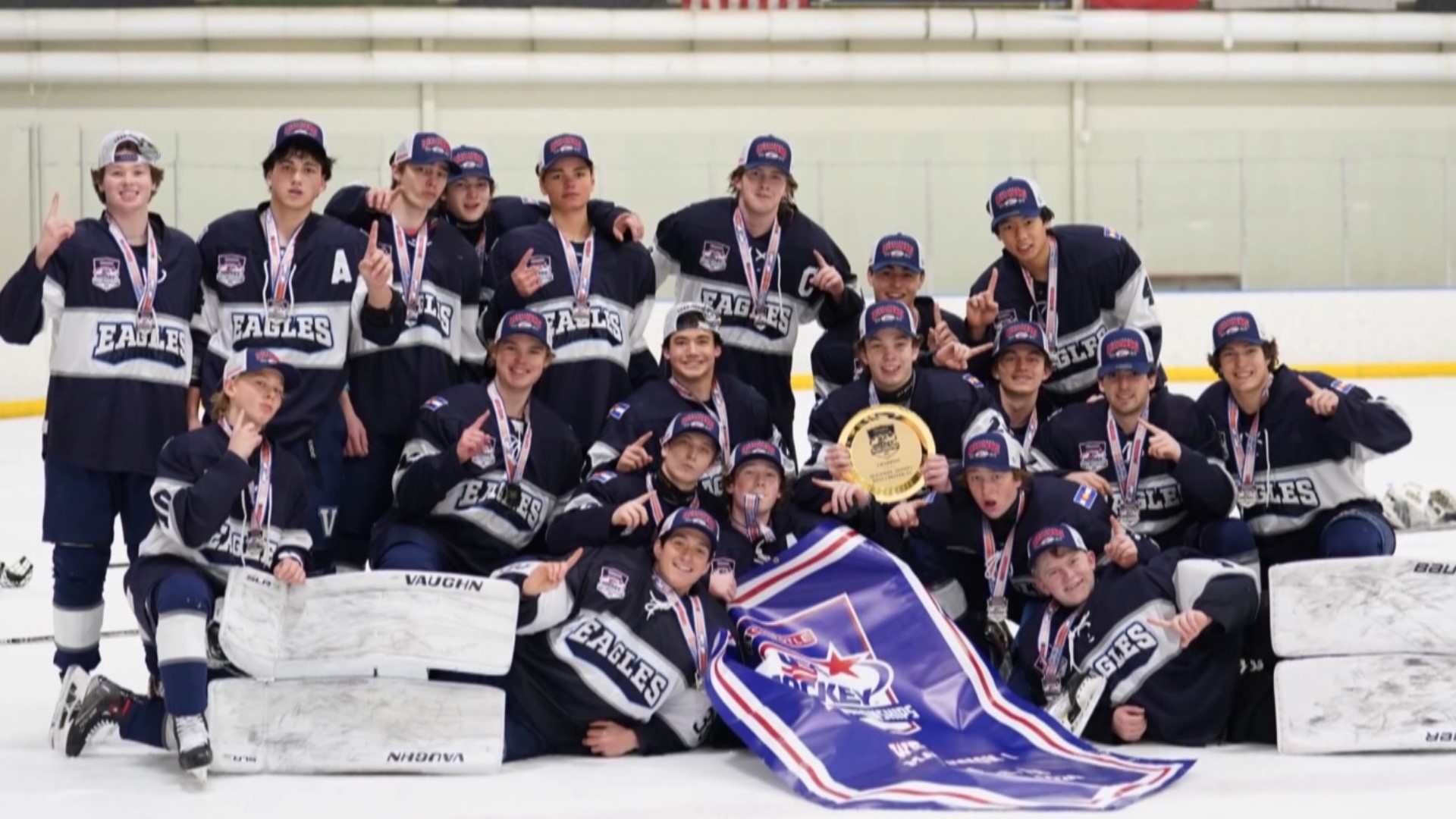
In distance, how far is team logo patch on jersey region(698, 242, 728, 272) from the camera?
6.07 metres

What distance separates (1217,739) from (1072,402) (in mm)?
1475

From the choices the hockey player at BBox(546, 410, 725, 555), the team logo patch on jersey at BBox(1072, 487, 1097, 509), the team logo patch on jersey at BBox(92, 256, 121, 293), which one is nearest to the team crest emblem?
the hockey player at BBox(546, 410, 725, 555)

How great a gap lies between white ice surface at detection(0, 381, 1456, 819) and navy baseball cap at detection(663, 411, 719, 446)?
894 millimetres

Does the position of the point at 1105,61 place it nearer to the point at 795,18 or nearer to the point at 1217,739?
the point at 795,18

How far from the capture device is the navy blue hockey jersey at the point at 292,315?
17.6 feet

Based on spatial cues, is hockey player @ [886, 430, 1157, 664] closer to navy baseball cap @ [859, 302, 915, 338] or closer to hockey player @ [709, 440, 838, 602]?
hockey player @ [709, 440, 838, 602]

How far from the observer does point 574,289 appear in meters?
5.77

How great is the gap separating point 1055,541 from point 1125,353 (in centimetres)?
73

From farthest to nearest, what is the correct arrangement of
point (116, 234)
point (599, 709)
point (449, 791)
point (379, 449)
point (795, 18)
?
1. point (795, 18)
2. point (379, 449)
3. point (116, 234)
4. point (599, 709)
5. point (449, 791)

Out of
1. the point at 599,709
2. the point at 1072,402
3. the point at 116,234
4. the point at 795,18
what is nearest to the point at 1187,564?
the point at 1072,402

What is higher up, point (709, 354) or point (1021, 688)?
point (709, 354)

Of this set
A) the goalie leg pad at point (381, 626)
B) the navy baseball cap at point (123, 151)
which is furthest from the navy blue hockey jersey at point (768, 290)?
the navy baseball cap at point (123, 151)

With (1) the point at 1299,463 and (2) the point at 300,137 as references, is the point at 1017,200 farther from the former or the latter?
(2) the point at 300,137

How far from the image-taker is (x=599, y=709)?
4816mm
